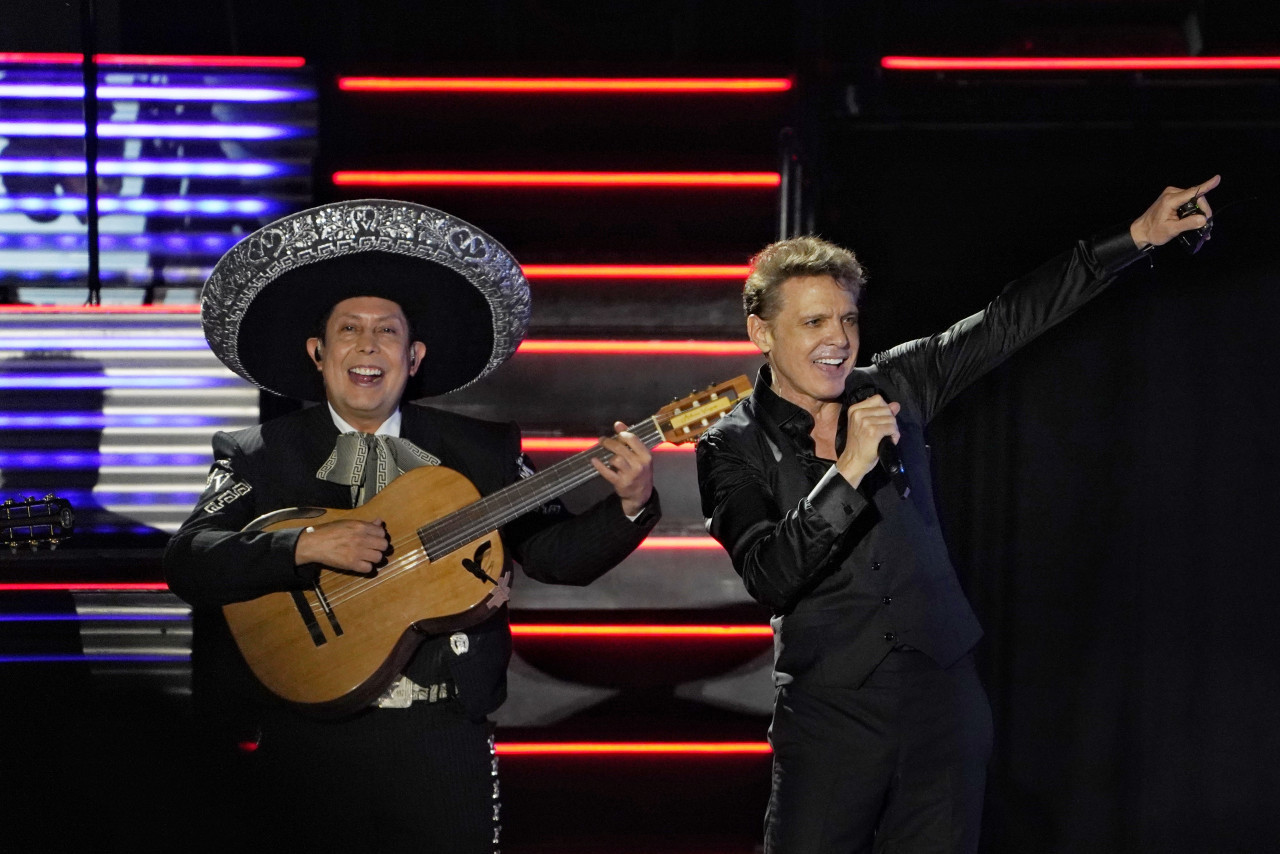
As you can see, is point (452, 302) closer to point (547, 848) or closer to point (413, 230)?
point (413, 230)

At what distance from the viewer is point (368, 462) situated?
105 inches

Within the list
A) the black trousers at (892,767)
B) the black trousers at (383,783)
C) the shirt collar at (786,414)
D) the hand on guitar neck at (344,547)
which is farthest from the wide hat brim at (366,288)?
the black trousers at (892,767)

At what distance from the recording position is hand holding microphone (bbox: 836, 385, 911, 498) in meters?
2.17

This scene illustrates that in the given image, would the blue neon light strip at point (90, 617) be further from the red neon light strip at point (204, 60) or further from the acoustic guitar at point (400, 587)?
the red neon light strip at point (204, 60)

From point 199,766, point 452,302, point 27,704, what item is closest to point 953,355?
point 452,302

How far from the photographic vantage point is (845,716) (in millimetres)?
2373

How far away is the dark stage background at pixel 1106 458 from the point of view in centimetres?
382

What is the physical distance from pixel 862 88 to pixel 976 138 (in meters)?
0.40

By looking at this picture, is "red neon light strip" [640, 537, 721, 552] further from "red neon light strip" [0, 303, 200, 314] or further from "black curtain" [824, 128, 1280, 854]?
"red neon light strip" [0, 303, 200, 314]

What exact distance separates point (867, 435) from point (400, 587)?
40.3 inches

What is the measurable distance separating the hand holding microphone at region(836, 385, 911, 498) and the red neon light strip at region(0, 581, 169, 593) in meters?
2.75

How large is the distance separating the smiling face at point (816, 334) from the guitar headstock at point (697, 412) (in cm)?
15

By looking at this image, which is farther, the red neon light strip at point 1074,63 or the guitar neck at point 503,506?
the red neon light strip at point 1074,63

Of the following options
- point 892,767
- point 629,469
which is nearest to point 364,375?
point 629,469
